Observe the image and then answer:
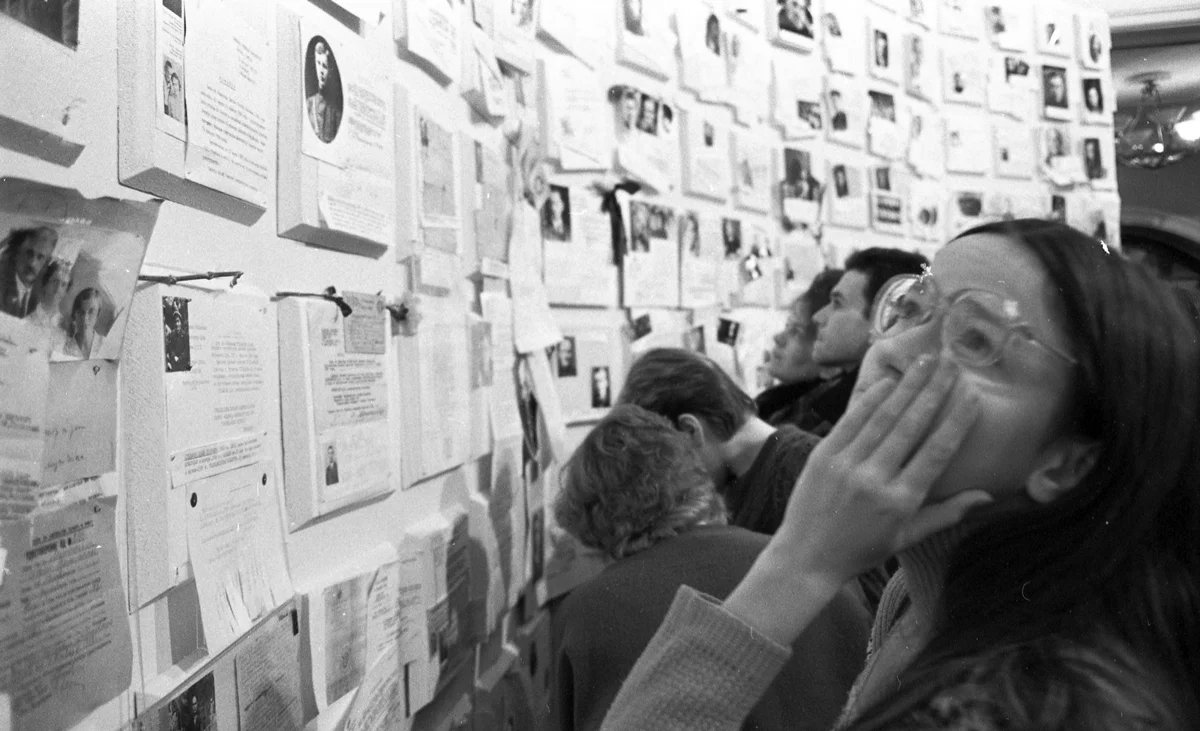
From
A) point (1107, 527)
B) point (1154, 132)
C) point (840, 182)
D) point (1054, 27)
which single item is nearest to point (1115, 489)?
point (1107, 527)

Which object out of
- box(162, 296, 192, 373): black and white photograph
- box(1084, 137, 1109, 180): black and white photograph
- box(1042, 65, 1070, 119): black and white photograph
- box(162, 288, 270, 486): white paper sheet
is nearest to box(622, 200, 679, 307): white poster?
box(162, 288, 270, 486): white paper sheet

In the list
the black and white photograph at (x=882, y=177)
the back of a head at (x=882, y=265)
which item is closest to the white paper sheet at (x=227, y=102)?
the back of a head at (x=882, y=265)

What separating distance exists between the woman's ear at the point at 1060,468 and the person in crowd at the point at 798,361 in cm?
168

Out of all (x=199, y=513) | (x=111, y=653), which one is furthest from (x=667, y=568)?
(x=111, y=653)

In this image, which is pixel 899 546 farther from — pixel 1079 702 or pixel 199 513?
pixel 199 513

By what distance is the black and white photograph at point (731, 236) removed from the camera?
2.62 m

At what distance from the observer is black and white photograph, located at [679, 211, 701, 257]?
2.48 meters

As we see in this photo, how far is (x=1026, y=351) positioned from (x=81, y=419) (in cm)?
60

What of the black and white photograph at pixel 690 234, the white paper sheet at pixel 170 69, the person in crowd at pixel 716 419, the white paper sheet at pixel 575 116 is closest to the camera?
the white paper sheet at pixel 170 69

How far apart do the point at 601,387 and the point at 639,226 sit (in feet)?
1.14

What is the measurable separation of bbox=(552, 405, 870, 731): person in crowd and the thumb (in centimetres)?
72

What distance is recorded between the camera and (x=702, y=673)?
747mm

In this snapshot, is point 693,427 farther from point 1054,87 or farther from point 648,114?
point 1054,87

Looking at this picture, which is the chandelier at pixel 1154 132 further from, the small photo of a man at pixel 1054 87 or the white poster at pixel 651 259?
the white poster at pixel 651 259
